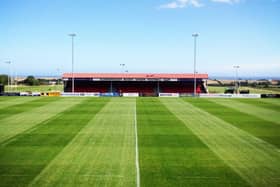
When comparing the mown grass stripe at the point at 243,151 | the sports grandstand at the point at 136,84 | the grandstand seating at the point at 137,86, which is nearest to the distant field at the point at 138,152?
the mown grass stripe at the point at 243,151

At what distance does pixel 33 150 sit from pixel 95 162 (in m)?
3.85

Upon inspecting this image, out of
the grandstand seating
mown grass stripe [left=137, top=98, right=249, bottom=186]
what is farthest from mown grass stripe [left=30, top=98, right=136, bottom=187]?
the grandstand seating

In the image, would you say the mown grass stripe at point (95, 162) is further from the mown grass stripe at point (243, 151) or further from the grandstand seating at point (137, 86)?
the grandstand seating at point (137, 86)

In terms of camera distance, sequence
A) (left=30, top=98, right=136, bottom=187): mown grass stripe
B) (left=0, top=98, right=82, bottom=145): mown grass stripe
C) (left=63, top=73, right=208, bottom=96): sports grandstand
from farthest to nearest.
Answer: (left=63, top=73, right=208, bottom=96): sports grandstand < (left=0, top=98, right=82, bottom=145): mown grass stripe < (left=30, top=98, right=136, bottom=187): mown grass stripe

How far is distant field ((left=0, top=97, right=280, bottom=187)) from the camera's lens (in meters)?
10.7

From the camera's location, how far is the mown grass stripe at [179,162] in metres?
10.6

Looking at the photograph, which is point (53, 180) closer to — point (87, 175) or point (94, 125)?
point (87, 175)

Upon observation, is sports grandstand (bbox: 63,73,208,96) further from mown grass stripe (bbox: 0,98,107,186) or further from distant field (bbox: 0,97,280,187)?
mown grass stripe (bbox: 0,98,107,186)

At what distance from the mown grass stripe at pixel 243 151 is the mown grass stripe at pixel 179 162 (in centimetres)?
51

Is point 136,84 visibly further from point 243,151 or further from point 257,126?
point 243,151

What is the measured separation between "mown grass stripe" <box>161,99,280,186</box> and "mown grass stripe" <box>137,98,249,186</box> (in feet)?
1.67

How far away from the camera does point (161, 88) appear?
209 feet

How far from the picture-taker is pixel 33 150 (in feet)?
46.9

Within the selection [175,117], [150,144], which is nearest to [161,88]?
[175,117]
